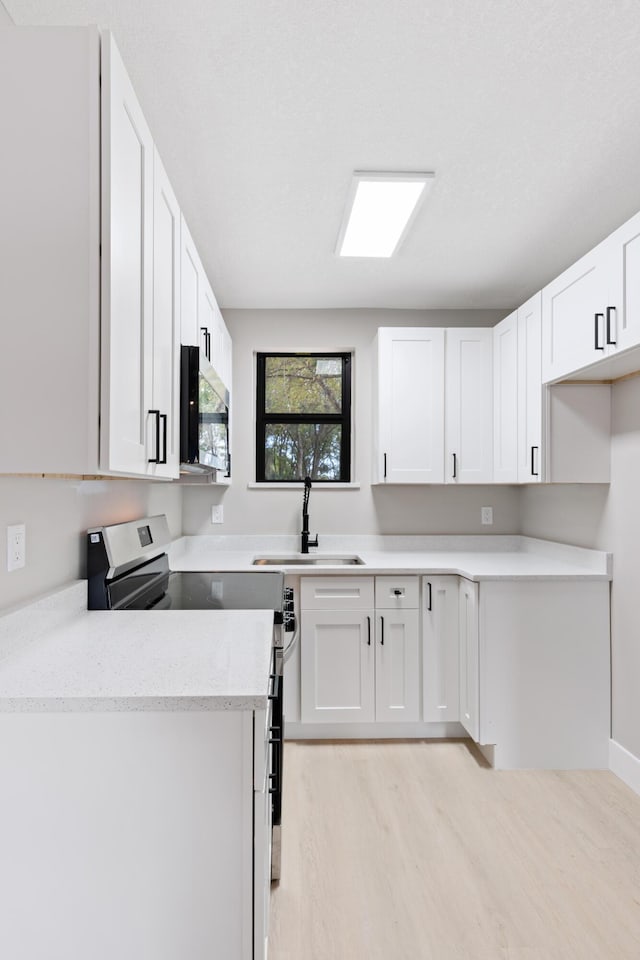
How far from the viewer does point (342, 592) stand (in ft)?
9.37

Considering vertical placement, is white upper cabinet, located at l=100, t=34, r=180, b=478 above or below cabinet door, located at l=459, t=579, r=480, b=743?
above

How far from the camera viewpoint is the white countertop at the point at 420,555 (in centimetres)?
270

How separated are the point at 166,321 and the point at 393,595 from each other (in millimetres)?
1798

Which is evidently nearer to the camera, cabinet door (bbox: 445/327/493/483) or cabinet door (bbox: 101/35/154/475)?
cabinet door (bbox: 101/35/154/475)

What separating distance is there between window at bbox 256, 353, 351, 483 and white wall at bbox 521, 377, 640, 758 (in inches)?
60.5

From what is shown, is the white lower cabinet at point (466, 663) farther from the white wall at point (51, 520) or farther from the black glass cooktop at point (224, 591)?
the white wall at point (51, 520)

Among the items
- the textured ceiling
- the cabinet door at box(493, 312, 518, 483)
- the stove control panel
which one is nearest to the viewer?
the textured ceiling

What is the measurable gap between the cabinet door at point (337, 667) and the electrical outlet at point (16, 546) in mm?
1599

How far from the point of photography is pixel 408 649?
2.86 meters

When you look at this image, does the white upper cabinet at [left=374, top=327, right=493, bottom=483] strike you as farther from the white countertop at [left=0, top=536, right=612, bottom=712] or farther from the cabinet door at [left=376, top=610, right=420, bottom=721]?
the white countertop at [left=0, top=536, right=612, bottom=712]

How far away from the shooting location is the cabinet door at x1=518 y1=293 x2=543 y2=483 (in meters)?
2.68

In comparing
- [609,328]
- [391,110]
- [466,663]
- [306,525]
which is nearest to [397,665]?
[466,663]

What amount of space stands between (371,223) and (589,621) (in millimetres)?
2009

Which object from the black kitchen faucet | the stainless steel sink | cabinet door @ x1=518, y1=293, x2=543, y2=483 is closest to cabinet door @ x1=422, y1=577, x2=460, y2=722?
the stainless steel sink
